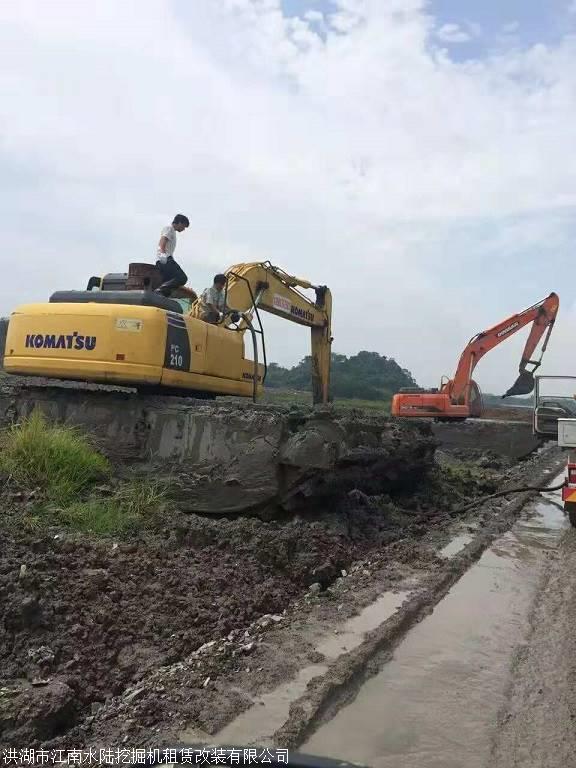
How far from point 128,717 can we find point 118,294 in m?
4.71

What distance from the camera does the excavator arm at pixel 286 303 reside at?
7.94 meters

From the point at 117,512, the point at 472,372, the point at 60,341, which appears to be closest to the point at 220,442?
the point at 117,512

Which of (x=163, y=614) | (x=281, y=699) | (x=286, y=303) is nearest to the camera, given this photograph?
(x=281, y=699)

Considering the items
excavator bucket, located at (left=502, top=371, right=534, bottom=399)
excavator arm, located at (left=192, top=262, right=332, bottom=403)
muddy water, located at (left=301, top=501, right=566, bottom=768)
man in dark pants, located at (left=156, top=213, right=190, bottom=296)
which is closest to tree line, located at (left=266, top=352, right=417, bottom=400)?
excavator bucket, located at (left=502, top=371, right=534, bottom=399)

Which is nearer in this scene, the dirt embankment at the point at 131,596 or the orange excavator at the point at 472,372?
the dirt embankment at the point at 131,596

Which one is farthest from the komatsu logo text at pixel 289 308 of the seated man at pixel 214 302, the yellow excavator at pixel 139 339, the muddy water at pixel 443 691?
the muddy water at pixel 443 691

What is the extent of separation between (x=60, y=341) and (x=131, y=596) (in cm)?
327

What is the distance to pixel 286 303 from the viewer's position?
8.95 meters

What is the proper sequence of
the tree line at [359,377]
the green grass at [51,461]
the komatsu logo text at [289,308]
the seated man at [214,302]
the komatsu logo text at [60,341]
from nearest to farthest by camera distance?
the green grass at [51,461], the komatsu logo text at [60,341], the seated man at [214,302], the komatsu logo text at [289,308], the tree line at [359,377]

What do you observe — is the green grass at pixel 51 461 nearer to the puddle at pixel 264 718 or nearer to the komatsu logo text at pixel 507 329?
the puddle at pixel 264 718

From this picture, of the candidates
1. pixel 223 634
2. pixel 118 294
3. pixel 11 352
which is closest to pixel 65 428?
pixel 11 352

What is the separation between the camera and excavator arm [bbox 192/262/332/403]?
26.1 ft

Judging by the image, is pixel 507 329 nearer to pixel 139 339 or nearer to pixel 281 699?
pixel 139 339

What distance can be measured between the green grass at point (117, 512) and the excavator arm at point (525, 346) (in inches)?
478
